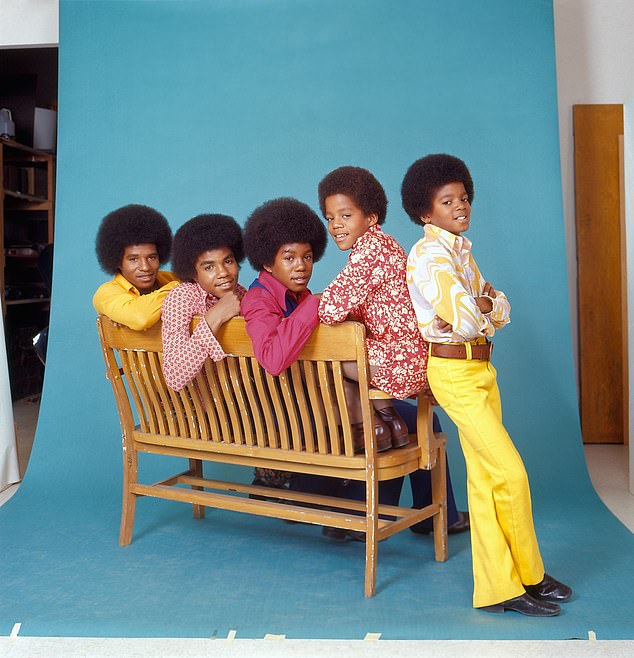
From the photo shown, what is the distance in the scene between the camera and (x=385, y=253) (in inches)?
112

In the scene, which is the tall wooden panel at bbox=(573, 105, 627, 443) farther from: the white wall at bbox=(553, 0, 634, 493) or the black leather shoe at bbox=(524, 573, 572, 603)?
the black leather shoe at bbox=(524, 573, 572, 603)

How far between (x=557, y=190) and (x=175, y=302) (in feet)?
8.11

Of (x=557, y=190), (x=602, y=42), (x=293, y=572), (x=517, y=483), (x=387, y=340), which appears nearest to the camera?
(x=517, y=483)

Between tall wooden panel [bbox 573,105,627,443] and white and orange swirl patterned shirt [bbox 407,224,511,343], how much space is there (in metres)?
2.56

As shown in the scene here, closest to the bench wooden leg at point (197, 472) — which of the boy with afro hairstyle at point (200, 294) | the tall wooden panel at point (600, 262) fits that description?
the boy with afro hairstyle at point (200, 294)

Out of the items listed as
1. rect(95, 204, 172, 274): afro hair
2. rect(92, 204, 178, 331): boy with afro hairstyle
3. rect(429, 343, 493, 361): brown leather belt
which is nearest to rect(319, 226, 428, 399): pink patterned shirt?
rect(429, 343, 493, 361): brown leather belt

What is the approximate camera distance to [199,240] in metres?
3.31

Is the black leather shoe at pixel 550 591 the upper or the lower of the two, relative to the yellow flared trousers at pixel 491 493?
lower

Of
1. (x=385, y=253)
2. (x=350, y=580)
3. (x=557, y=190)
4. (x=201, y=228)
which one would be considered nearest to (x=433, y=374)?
(x=385, y=253)

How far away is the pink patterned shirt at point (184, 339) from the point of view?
9.98 feet

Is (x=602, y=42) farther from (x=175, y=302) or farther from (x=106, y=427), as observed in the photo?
(x=106, y=427)

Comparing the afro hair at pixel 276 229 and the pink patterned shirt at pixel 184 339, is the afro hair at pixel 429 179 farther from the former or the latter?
the pink patterned shirt at pixel 184 339

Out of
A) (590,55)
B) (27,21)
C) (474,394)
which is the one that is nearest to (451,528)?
(474,394)

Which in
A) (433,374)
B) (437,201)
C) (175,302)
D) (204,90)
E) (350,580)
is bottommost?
(350,580)
